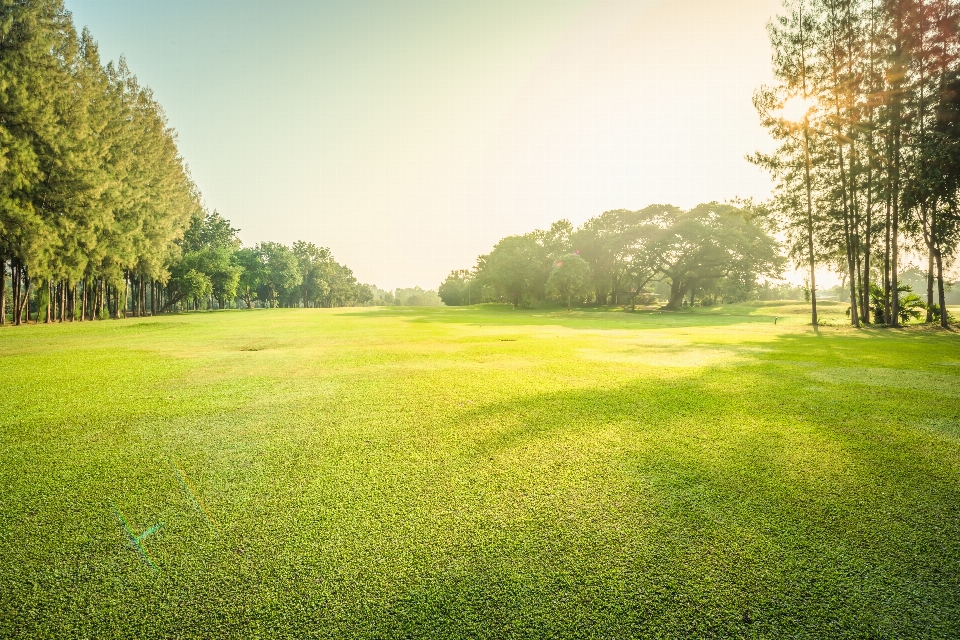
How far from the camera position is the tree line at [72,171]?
1923 cm

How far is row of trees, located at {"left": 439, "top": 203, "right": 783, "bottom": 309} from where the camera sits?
46031 mm

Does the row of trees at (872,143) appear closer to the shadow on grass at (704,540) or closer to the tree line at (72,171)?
the shadow on grass at (704,540)

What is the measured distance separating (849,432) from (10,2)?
35.8 meters

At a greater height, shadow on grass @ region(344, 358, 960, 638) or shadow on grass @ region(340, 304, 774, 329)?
shadow on grass @ region(340, 304, 774, 329)

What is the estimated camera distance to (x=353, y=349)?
36.7 ft

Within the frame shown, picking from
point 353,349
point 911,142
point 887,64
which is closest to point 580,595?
point 353,349

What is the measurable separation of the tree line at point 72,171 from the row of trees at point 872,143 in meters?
37.0

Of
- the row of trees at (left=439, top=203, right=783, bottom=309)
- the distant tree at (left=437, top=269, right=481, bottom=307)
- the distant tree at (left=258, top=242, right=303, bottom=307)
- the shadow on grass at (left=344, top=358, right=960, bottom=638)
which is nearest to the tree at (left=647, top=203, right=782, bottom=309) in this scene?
the row of trees at (left=439, top=203, right=783, bottom=309)

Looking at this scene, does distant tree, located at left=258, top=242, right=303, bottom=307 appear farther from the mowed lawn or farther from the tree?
the mowed lawn

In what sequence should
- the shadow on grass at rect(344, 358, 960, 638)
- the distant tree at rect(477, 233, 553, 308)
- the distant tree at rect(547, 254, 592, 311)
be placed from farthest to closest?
the distant tree at rect(477, 233, 553, 308) → the distant tree at rect(547, 254, 592, 311) → the shadow on grass at rect(344, 358, 960, 638)

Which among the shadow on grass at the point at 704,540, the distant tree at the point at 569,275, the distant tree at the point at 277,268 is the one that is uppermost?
the distant tree at the point at 277,268

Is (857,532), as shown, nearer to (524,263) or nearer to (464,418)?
(464,418)

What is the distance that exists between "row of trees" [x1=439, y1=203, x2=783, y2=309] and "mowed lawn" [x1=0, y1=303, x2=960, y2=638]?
42286mm

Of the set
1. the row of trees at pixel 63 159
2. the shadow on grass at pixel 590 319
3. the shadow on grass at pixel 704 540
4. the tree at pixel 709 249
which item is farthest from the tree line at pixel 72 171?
the tree at pixel 709 249
